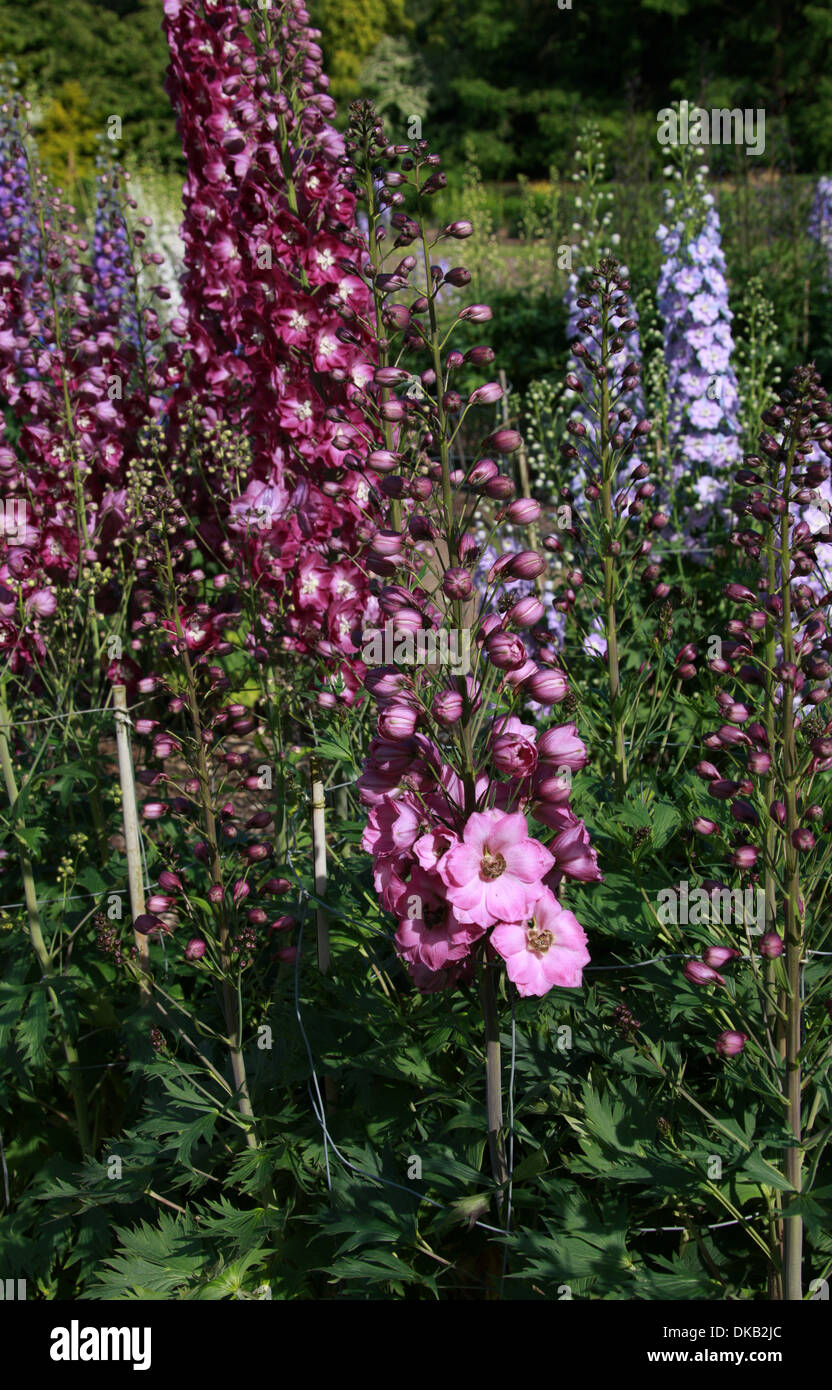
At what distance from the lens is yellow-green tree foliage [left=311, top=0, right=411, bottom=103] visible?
79.4 ft


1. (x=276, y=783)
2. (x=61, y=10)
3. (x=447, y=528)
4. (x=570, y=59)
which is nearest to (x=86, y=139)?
(x=61, y=10)

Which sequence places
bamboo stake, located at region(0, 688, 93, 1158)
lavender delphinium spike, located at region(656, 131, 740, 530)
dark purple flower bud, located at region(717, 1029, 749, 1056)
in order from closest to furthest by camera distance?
dark purple flower bud, located at region(717, 1029, 749, 1056)
bamboo stake, located at region(0, 688, 93, 1158)
lavender delphinium spike, located at region(656, 131, 740, 530)

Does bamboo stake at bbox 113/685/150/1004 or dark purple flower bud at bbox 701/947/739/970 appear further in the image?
bamboo stake at bbox 113/685/150/1004

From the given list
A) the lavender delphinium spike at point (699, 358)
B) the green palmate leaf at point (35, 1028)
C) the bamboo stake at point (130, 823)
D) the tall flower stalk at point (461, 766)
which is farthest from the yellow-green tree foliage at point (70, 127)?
the tall flower stalk at point (461, 766)

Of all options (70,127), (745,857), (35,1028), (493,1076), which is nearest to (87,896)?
(35,1028)

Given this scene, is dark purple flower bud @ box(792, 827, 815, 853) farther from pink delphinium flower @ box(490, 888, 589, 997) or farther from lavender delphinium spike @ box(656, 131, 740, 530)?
lavender delphinium spike @ box(656, 131, 740, 530)

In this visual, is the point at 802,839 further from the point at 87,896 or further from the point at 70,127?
the point at 70,127

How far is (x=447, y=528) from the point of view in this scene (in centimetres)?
172

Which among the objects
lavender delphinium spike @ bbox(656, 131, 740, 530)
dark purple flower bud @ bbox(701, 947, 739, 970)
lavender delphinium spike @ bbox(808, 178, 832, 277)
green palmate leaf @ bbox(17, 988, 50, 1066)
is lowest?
green palmate leaf @ bbox(17, 988, 50, 1066)

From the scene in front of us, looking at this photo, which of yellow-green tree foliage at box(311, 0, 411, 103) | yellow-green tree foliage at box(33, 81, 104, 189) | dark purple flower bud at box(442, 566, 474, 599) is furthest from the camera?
yellow-green tree foliage at box(311, 0, 411, 103)

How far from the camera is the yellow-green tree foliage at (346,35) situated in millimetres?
24195

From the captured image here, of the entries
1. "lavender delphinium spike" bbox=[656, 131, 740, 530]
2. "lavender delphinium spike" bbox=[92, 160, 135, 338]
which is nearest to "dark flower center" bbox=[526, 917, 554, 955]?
"lavender delphinium spike" bbox=[656, 131, 740, 530]

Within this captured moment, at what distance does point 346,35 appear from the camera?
24.6 metres

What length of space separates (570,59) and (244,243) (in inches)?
858
